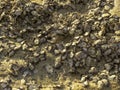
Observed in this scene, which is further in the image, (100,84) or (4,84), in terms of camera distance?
(4,84)

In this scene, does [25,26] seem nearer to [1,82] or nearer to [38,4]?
[38,4]

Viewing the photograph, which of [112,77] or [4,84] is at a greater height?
[4,84]

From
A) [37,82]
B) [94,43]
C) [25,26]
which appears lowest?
[37,82]

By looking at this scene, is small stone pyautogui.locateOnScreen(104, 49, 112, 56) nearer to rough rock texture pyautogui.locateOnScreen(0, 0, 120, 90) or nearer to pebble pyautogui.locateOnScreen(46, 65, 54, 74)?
rough rock texture pyautogui.locateOnScreen(0, 0, 120, 90)

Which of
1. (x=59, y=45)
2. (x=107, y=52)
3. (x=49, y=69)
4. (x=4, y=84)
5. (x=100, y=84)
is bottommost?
(x=100, y=84)

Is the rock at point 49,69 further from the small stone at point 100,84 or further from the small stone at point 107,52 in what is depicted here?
the small stone at point 107,52

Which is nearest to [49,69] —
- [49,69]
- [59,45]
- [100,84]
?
[49,69]

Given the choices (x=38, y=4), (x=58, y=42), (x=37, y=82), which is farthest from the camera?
(x=38, y=4)

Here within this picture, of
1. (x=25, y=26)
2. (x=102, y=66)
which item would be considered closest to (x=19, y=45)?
(x=25, y=26)

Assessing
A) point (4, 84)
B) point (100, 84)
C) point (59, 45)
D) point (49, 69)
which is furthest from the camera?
point (59, 45)

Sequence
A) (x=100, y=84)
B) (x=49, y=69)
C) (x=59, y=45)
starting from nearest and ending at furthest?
(x=100, y=84) → (x=49, y=69) → (x=59, y=45)

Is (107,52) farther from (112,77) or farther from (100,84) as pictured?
(100,84)
